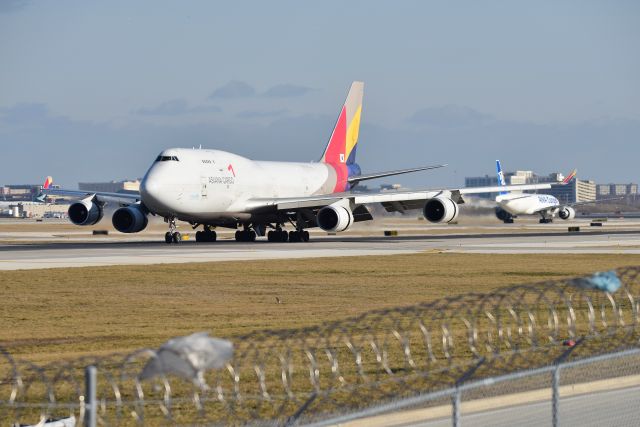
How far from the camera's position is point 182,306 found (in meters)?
28.0

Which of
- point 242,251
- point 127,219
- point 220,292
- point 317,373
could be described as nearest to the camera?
point 317,373

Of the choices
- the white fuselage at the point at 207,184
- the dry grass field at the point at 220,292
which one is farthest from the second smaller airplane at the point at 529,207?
the dry grass field at the point at 220,292

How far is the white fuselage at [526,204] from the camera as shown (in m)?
131

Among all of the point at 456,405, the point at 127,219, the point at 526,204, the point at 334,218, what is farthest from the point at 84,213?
the point at 526,204

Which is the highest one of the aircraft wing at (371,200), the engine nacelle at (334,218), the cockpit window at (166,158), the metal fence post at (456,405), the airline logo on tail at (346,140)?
the airline logo on tail at (346,140)

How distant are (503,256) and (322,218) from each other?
16.3 m

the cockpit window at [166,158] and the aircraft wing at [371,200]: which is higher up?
the cockpit window at [166,158]

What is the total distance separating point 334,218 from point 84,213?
1532 centimetres

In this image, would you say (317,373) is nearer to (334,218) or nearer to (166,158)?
(166,158)

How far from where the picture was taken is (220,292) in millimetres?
31859

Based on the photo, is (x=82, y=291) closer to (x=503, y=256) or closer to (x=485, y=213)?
(x=503, y=256)

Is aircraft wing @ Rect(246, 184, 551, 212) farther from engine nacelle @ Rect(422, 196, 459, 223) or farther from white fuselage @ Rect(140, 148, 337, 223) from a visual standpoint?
white fuselage @ Rect(140, 148, 337, 223)

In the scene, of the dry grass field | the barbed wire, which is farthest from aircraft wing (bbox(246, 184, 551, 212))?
the barbed wire

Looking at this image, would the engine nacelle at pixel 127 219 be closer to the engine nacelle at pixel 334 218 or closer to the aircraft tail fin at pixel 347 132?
the engine nacelle at pixel 334 218
